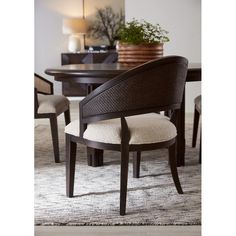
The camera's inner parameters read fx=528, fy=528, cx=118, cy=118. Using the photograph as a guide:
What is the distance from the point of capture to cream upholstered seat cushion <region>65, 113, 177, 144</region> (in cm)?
265

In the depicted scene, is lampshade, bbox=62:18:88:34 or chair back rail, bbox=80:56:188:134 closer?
chair back rail, bbox=80:56:188:134

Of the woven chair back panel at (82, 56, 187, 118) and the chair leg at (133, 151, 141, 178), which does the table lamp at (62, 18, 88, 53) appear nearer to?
the chair leg at (133, 151, 141, 178)

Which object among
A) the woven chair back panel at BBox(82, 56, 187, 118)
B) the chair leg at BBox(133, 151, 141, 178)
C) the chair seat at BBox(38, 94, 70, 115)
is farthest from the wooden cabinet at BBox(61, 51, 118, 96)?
the woven chair back panel at BBox(82, 56, 187, 118)

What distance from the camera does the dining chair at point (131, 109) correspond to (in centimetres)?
257

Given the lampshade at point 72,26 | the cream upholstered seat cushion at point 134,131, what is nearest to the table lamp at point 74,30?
the lampshade at point 72,26

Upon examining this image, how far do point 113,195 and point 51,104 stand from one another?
1136mm

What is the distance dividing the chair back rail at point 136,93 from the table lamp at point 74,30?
5.81 metres

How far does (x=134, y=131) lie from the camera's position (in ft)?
8.71

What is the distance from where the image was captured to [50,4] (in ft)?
28.9

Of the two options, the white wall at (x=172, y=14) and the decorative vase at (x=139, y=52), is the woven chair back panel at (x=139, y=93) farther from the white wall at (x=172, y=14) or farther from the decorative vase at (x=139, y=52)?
the white wall at (x=172, y=14)

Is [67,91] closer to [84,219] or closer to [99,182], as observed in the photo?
[99,182]

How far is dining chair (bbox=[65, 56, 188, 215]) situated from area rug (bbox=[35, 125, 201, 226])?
16 cm

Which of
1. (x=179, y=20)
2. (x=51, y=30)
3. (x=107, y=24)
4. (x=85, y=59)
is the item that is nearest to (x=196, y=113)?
(x=179, y=20)
